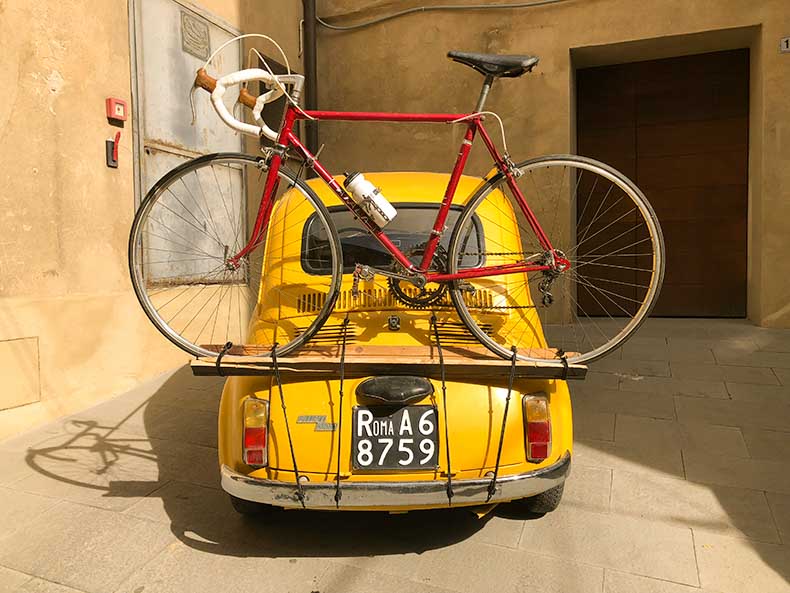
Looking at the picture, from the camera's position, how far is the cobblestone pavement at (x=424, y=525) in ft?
7.17

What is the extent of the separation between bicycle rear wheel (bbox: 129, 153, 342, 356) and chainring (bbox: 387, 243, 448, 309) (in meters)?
→ 0.31

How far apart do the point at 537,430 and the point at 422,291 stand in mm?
844

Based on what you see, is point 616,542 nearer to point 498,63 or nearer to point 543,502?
point 543,502

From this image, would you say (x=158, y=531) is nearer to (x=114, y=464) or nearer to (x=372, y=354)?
(x=114, y=464)

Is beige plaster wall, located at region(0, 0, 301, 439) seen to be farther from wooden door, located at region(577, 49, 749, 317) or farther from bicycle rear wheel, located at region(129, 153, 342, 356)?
wooden door, located at region(577, 49, 749, 317)

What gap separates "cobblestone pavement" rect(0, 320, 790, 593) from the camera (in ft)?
7.17

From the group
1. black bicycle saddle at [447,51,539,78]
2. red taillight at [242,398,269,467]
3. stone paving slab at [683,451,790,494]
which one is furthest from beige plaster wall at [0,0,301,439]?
stone paving slab at [683,451,790,494]

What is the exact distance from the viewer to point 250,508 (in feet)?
8.27

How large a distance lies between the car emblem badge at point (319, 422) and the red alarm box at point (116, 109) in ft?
12.5

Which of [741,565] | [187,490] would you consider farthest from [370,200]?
[741,565]

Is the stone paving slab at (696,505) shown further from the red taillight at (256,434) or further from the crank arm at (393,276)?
the red taillight at (256,434)

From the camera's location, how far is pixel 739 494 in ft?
9.26

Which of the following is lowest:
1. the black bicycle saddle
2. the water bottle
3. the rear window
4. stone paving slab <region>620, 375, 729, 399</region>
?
stone paving slab <region>620, 375, 729, 399</region>

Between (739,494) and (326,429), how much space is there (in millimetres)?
2226
